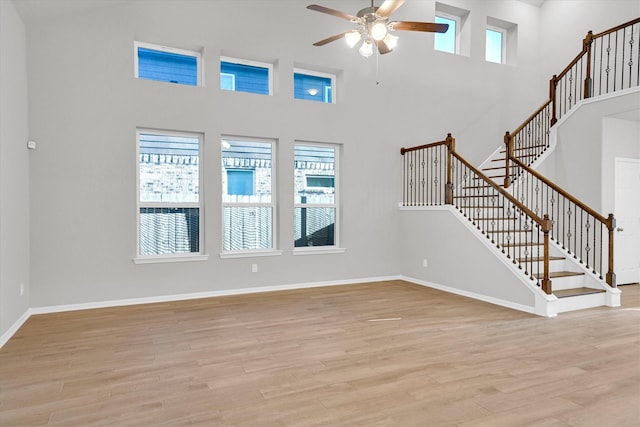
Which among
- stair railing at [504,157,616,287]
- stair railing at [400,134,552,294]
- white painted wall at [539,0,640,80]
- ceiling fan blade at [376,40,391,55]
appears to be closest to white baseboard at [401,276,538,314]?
stair railing at [400,134,552,294]

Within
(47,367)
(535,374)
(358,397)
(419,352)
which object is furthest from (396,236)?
(47,367)

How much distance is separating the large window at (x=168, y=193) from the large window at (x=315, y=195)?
A: 5.12ft

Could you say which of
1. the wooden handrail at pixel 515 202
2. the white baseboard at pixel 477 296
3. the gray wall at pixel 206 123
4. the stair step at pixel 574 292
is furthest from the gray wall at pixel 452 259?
the wooden handrail at pixel 515 202

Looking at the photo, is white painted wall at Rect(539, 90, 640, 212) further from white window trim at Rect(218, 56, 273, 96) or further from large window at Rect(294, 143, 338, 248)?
white window trim at Rect(218, 56, 273, 96)

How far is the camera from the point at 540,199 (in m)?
7.03

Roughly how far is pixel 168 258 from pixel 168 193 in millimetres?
883

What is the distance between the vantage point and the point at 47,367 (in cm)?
312

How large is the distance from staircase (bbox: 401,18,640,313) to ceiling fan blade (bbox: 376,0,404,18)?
103 inches

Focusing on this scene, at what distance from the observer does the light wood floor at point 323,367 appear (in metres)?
2.41

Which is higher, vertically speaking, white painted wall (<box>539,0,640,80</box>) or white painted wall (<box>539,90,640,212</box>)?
white painted wall (<box>539,0,640,80</box>)

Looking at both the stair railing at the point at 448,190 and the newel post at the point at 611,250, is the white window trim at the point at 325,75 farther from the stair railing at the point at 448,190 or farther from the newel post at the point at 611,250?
the newel post at the point at 611,250

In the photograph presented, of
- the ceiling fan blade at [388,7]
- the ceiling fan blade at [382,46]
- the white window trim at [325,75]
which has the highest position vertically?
the white window trim at [325,75]

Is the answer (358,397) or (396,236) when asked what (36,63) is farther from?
(396,236)

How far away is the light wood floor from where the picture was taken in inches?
→ 94.7
